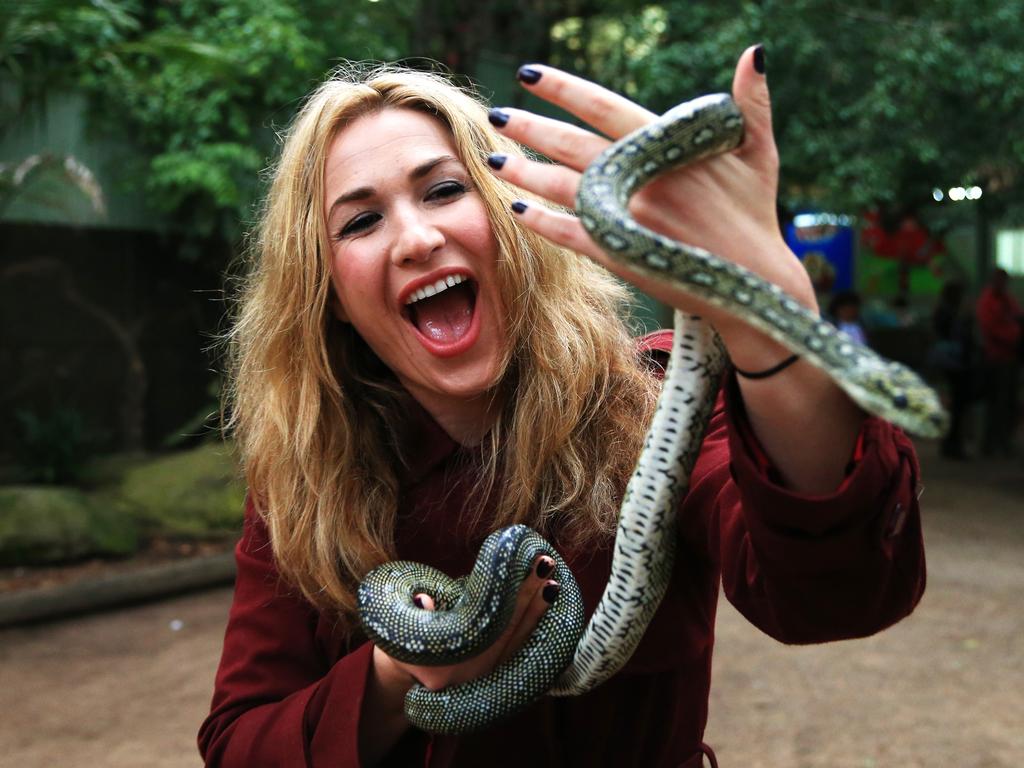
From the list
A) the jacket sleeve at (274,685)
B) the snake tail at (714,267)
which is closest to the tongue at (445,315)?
the jacket sleeve at (274,685)

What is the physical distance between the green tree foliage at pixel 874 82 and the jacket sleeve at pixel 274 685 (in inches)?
274

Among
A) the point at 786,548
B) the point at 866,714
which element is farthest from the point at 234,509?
the point at 786,548

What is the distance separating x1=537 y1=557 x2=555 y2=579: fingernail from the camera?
1.49 meters

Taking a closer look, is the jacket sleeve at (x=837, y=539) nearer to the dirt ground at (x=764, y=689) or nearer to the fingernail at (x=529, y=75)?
the fingernail at (x=529, y=75)

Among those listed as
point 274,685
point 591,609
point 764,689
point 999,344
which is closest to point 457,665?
point 591,609

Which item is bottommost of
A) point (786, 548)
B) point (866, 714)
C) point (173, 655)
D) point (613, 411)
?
point (173, 655)

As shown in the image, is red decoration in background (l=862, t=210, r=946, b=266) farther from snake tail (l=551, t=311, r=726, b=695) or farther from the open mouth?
snake tail (l=551, t=311, r=726, b=695)

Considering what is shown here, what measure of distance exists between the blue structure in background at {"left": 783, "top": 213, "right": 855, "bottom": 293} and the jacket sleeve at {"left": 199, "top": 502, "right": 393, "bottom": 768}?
13.7 m

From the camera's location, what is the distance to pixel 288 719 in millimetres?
1658

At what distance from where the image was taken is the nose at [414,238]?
1703 millimetres

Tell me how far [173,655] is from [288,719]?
4639 millimetres

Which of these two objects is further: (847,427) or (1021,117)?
(1021,117)

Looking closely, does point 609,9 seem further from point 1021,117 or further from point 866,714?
point 866,714

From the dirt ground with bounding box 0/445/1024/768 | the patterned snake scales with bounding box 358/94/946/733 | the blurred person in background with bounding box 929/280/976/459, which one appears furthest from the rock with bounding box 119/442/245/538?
the blurred person in background with bounding box 929/280/976/459
